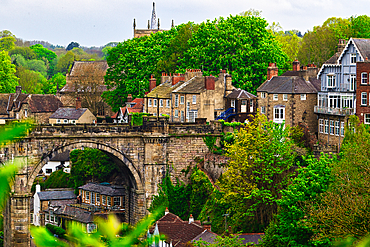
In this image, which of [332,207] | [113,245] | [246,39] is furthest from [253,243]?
[246,39]

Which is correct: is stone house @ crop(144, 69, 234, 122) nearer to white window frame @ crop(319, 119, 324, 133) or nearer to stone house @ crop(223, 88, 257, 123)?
stone house @ crop(223, 88, 257, 123)

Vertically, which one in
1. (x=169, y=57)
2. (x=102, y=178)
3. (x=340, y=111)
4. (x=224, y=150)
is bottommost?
(x=102, y=178)

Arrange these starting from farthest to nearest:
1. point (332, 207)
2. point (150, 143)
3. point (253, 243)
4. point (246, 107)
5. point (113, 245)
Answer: point (246, 107), point (150, 143), point (253, 243), point (332, 207), point (113, 245)

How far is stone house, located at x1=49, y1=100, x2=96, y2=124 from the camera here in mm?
86438

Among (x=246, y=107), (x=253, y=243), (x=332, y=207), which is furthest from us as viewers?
(x=246, y=107)

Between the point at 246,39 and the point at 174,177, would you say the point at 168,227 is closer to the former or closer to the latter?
the point at 174,177

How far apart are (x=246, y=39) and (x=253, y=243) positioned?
115 ft

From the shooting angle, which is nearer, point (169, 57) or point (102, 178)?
point (102, 178)

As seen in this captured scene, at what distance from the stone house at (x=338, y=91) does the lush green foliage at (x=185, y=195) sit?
32.0ft

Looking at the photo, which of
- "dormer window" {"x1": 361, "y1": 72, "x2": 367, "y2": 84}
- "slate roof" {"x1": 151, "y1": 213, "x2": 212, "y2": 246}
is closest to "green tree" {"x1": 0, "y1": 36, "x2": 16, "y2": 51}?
"dormer window" {"x1": 361, "y1": 72, "x2": 367, "y2": 84}

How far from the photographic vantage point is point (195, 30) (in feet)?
251

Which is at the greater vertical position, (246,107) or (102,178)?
(246,107)

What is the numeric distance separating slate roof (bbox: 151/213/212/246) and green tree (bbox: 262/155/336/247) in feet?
15.3

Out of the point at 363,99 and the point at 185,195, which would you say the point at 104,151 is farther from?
the point at 363,99
